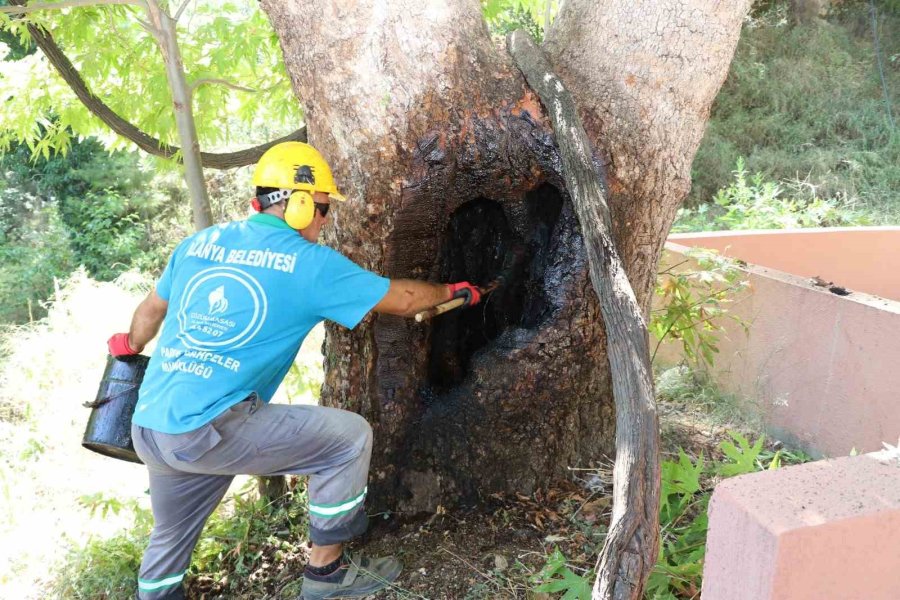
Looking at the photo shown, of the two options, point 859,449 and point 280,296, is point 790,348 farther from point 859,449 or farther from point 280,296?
point 280,296

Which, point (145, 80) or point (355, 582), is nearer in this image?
point (355, 582)

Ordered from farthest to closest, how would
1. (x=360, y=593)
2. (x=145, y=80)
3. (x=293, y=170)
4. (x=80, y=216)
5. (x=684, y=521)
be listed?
(x=80, y=216) → (x=145, y=80) → (x=684, y=521) → (x=360, y=593) → (x=293, y=170)

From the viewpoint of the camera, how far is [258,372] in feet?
10.2

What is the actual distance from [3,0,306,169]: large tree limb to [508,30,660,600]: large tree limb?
1.81 meters

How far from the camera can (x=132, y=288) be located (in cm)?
1102

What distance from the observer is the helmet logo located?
10.2ft

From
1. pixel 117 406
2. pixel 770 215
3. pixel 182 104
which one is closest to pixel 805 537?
pixel 117 406

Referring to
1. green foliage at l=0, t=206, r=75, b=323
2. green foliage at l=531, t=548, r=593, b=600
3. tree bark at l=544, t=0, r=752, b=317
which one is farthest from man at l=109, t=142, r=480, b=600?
green foliage at l=0, t=206, r=75, b=323

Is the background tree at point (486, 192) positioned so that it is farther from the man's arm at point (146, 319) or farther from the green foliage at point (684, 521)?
the man's arm at point (146, 319)

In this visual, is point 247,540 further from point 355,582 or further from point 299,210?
point 299,210

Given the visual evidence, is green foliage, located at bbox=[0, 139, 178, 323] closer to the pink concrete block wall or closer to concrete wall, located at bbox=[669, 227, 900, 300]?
concrete wall, located at bbox=[669, 227, 900, 300]

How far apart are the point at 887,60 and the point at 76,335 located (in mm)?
15143

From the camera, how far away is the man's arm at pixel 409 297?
123 inches

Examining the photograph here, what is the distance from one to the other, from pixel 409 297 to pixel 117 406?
1.45 meters
